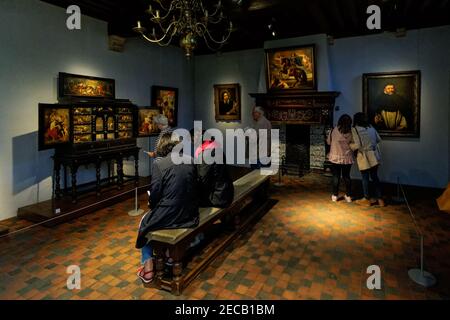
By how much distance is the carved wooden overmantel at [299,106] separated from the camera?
25.5 ft

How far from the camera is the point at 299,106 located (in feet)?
26.6

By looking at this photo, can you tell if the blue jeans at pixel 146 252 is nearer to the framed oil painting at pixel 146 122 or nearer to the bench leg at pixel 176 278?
the bench leg at pixel 176 278

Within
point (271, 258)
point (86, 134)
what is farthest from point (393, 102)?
point (86, 134)

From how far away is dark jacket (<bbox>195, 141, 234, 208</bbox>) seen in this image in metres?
3.64

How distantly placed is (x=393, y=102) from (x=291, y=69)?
Answer: 2622 mm

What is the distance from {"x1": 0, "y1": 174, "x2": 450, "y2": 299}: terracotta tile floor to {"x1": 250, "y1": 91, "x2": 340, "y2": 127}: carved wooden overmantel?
10.3 ft

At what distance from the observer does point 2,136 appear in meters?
5.04

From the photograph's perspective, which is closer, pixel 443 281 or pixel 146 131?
pixel 443 281

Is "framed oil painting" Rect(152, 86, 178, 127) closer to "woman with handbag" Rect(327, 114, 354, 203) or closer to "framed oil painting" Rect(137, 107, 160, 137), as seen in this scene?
"framed oil painting" Rect(137, 107, 160, 137)

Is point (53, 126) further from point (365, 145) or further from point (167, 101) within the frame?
point (365, 145)

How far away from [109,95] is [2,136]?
2427 mm

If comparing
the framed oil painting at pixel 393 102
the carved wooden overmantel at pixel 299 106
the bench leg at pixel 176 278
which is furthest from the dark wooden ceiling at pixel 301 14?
the bench leg at pixel 176 278
